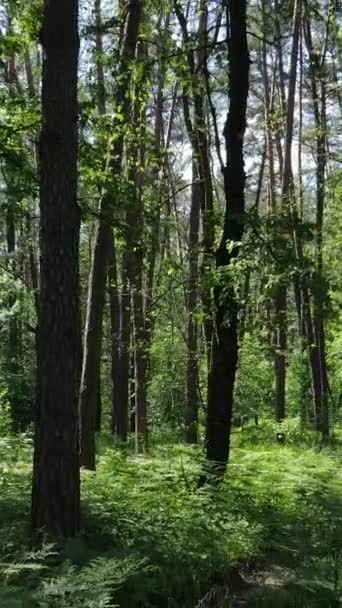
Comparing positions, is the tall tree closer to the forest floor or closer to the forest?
the forest

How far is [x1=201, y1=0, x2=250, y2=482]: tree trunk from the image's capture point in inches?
256

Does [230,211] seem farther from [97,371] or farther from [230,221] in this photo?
[97,371]

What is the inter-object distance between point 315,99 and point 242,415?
9.73 m

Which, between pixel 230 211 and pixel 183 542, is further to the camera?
pixel 230 211

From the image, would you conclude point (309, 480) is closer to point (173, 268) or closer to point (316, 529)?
point (316, 529)

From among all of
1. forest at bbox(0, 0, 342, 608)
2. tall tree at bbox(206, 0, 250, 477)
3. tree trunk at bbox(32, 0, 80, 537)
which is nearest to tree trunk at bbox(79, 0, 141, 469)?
forest at bbox(0, 0, 342, 608)

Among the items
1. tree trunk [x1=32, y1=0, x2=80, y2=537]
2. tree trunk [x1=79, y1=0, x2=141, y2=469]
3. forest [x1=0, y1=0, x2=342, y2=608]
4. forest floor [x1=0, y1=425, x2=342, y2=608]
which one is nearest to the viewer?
forest floor [x1=0, y1=425, x2=342, y2=608]

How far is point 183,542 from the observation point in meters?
4.88

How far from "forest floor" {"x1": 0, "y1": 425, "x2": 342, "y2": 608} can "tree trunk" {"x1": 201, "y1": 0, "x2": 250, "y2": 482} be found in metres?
0.52

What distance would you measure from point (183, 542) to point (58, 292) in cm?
217

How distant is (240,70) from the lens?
21.7 ft

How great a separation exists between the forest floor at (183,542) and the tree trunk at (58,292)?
36 centimetres

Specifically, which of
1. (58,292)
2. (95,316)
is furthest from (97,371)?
(58,292)

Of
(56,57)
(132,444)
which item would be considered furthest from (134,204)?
(132,444)
